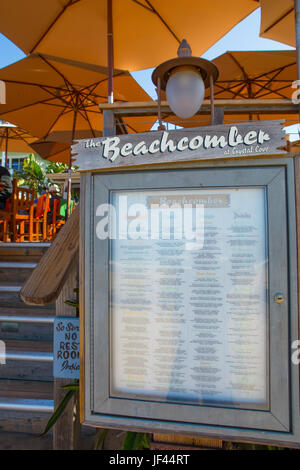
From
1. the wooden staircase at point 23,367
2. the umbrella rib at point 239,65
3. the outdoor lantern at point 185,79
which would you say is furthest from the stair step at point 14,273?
the umbrella rib at point 239,65

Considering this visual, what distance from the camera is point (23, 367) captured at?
2.22 metres

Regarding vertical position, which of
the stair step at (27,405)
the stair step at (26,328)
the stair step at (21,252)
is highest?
the stair step at (21,252)

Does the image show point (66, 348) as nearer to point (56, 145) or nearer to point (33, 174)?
point (56, 145)

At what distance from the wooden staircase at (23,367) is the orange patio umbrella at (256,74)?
356cm

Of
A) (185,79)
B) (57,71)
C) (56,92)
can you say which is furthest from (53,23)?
(185,79)

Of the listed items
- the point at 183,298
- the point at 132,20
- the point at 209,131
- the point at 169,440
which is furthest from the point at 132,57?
the point at 169,440

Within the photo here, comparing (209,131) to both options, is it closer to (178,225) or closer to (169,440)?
(178,225)

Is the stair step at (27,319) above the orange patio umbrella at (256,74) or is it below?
below

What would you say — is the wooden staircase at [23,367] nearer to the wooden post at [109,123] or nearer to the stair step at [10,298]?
the stair step at [10,298]

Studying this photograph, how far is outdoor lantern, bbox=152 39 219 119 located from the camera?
54.8 inches

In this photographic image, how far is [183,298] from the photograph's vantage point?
118cm

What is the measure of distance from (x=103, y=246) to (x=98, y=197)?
216 millimetres

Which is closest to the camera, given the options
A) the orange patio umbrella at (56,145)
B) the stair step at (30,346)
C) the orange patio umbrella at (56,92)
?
the stair step at (30,346)

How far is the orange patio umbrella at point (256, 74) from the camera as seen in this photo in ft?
15.3
